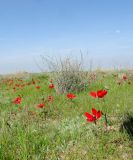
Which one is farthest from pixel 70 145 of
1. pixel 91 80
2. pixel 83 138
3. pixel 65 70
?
pixel 91 80

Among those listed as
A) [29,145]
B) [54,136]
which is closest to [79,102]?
[54,136]

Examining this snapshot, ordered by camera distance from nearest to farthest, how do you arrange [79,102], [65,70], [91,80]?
[79,102]
[65,70]
[91,80]

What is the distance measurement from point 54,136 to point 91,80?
8.26 meters

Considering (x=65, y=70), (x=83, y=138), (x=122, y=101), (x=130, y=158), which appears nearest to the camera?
(x=130, y=158)

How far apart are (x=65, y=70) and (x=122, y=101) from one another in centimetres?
450

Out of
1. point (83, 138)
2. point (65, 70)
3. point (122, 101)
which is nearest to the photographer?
point (83, 138)

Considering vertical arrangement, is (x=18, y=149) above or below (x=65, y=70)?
below

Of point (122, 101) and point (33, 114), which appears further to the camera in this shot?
point (122, 101)

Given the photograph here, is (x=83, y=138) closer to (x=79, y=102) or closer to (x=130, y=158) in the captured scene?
(x=130, y=158)

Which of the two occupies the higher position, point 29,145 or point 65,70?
point 65,70

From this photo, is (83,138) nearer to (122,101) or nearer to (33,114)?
(33,114)

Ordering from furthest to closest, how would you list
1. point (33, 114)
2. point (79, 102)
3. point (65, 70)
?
point (65, 70)
point (79, 102)
point (33, 114)

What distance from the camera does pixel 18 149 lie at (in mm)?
4738

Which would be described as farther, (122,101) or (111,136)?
(122,101)
